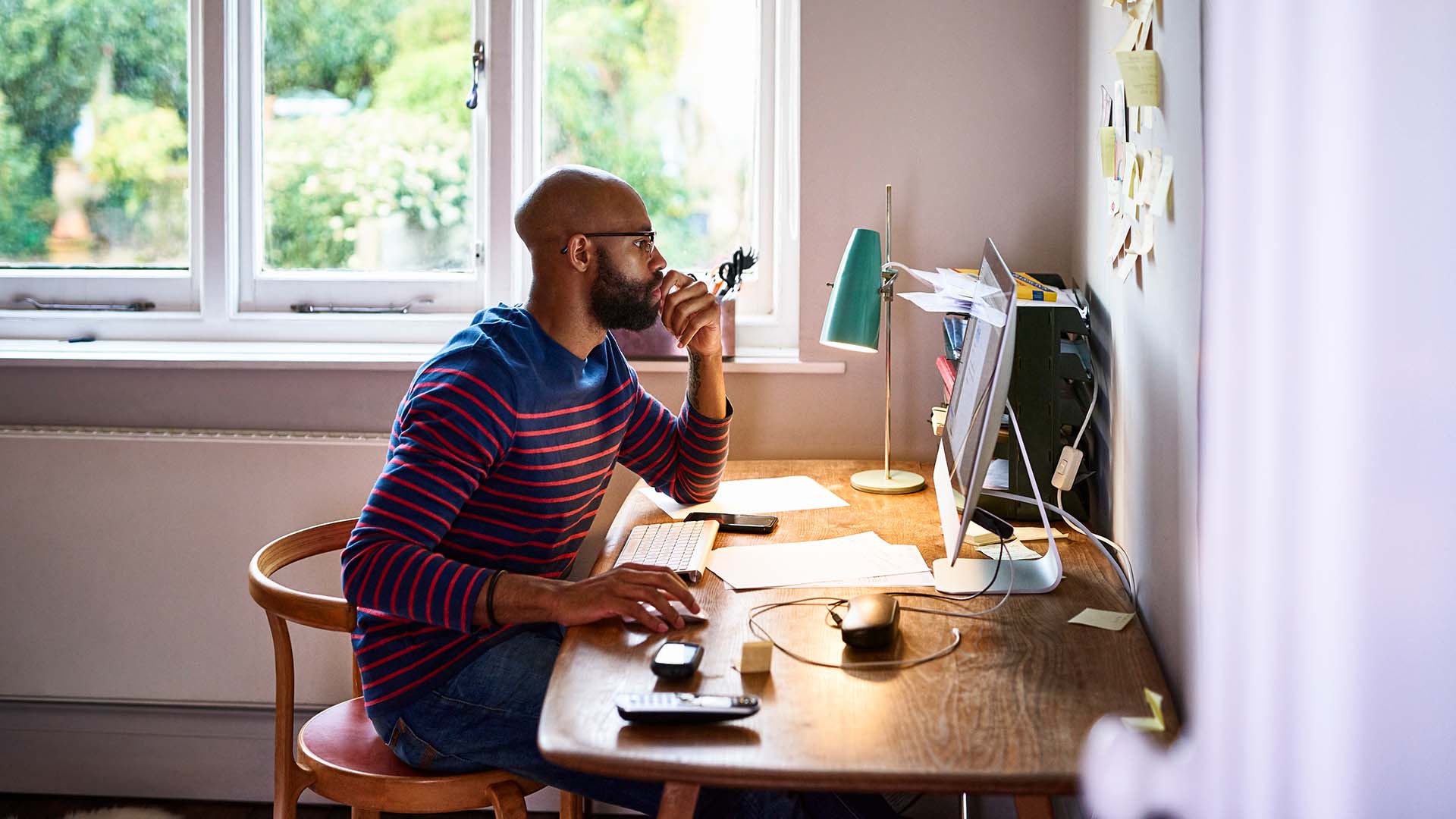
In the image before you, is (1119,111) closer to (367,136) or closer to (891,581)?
(891,581)

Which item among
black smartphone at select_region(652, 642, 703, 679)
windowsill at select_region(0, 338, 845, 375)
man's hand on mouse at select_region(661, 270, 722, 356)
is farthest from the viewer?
windowsill at select_region(0, 338, 845, 375)

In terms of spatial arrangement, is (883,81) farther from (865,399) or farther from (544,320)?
(544,320)

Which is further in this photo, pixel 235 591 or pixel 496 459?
pixel 235 591

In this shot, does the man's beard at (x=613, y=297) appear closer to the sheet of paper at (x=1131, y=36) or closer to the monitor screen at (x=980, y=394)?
the monitor screen at (x=980, y=394)

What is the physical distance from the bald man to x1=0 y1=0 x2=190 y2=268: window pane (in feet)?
4.46

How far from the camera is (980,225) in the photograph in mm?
2322

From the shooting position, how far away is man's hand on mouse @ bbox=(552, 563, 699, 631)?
1.33 meters

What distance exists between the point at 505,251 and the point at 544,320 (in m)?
0.89

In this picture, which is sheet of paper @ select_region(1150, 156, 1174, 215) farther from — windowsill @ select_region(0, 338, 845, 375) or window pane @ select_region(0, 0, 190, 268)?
window pane @ select_region(0, 0, 190, 268)

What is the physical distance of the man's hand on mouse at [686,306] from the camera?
6.05 feet

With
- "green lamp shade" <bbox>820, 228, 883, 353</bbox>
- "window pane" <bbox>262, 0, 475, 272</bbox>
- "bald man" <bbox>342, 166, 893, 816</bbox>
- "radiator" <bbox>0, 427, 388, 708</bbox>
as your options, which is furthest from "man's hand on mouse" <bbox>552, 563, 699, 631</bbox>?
"window pane" <bbox>262, 0, 475, 272</bbox>

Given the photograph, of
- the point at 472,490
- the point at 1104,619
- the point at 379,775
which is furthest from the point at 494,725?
the point at 1104,619

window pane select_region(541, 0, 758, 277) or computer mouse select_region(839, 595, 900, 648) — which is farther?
window pane select_region(541, 0, 758, 277)

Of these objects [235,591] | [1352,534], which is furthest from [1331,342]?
[235,591]
